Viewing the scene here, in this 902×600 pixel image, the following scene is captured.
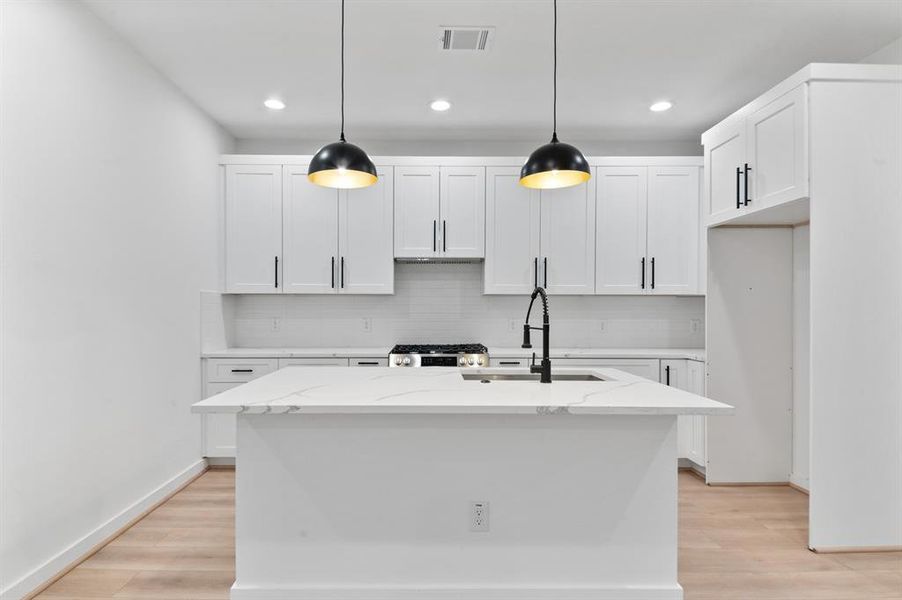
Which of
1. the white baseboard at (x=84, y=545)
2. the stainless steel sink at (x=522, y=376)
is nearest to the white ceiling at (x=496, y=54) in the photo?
the stainless steel sink at (x=522, y=376)

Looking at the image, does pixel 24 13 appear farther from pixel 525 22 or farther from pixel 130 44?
pixel 525 22

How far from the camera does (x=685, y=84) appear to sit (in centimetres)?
352

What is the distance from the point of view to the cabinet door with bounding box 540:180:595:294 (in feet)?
14.1

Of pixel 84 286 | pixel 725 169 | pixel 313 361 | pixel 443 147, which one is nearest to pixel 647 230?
pixel 725 169

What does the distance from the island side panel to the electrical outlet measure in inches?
0.8

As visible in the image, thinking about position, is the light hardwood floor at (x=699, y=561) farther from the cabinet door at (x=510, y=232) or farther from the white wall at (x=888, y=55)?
the white wall at (x=888, y=55)

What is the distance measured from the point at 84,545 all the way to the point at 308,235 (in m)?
2.58

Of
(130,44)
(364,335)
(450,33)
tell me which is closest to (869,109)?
(450,33)

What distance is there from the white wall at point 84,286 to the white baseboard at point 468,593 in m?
1.07

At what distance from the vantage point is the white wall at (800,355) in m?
3.50

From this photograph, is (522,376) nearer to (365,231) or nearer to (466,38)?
(466,38)

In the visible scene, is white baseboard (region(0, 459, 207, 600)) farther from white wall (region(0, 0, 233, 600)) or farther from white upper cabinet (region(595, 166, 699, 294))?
white upper cabinet (region(595, 166, 699, 294))

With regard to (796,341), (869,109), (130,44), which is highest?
(130,44)

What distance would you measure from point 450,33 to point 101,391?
2.78 m
